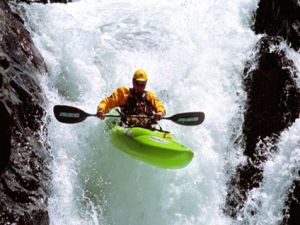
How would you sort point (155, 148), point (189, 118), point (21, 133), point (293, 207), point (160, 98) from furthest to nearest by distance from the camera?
1. point (160, 98)
2. point (189, 118)
3. point (293, 207)
4. point (155, 148)
5. point (21, 133)

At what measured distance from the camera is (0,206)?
6.50 m

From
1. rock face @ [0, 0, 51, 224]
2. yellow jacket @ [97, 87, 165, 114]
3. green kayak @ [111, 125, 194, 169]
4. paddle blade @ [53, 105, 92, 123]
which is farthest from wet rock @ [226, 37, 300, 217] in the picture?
rock face @ [0, 0, 51, 224]

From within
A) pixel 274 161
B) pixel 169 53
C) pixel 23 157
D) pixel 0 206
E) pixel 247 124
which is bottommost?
pixel 0 206

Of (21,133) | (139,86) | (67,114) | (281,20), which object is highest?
(281,20)

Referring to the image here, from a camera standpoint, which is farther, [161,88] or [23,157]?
[161,88]

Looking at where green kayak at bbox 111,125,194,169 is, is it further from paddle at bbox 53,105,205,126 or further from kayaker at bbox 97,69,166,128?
paddle at bbox 53,105,205,126

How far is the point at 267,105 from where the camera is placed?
9.61 m

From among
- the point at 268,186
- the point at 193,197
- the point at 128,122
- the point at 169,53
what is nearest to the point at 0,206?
the point at 128,122

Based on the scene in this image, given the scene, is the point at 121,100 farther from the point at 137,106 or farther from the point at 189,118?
Result: the point at 189,118

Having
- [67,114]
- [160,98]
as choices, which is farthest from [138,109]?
[160,98]

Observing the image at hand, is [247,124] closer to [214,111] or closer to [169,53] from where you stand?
[214,111]

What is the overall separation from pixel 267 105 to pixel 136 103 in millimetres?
2393

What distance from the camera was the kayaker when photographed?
8344 millimetres

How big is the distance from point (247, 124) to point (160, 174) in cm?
186
